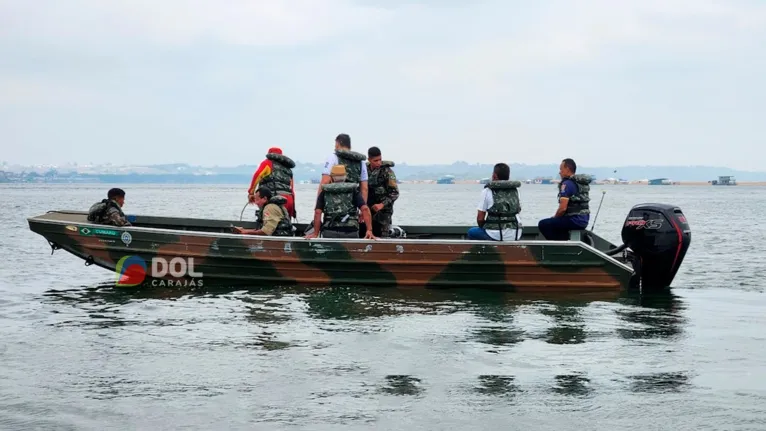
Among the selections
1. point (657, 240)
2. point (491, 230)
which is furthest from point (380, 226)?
point (657, 240)

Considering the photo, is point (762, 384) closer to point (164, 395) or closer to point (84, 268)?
point (164, 395)

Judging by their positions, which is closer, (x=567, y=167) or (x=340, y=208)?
(x=340, y=208)

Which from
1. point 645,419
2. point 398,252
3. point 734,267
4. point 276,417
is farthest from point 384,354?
point 734,267

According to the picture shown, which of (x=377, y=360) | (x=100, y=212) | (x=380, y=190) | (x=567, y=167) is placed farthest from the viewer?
(x=100, y=212)

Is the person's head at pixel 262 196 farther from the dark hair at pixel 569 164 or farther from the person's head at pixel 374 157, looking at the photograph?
the dark hair at pixel 569 164

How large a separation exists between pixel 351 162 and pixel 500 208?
91.6 inches

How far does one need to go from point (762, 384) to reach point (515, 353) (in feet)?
7.70

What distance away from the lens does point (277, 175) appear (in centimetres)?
1431

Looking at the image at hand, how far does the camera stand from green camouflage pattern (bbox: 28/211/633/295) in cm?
1278

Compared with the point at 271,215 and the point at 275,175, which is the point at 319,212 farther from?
the point at 275,175

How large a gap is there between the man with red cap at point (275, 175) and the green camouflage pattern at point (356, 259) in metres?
1.19

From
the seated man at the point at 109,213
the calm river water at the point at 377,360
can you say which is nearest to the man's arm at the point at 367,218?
the calm river water at the point at 377,360

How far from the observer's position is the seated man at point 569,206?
13.4 meters

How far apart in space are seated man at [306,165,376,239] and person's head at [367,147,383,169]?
1038 millimetres
